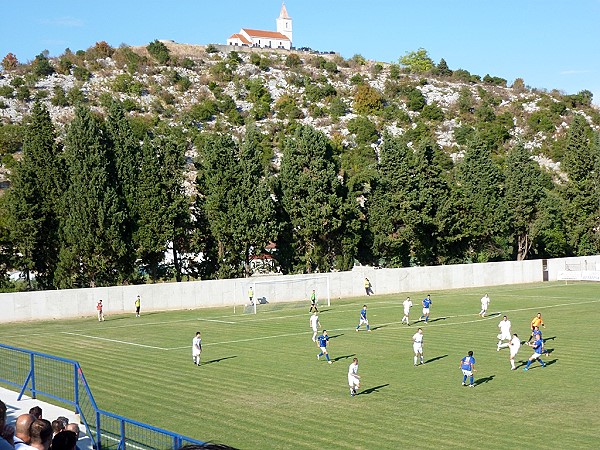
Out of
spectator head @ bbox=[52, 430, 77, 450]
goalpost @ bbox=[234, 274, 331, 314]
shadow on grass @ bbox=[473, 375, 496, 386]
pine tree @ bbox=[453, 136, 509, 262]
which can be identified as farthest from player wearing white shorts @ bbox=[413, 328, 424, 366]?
pine tree @ bbox=[453, 136, 509, 262]

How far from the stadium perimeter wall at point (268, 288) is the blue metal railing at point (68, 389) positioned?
94.4 feet

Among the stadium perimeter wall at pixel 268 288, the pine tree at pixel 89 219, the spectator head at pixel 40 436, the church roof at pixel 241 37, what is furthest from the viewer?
the church roof at pixel 241 37

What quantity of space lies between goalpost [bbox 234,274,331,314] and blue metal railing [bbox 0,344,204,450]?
1343 inches

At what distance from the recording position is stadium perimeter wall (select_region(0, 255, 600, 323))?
52312mm

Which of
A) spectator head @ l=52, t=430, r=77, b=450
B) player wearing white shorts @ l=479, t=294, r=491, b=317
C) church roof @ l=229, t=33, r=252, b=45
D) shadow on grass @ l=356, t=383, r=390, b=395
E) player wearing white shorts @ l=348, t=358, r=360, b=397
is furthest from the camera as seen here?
church roof @ l=229, t=33, r=252, b=45

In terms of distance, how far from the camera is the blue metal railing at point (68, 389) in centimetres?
1698

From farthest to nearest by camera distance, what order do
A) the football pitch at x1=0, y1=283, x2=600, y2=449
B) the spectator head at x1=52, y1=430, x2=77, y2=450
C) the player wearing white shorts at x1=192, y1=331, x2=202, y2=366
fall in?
the player wearing white shorts at x1=192, y1=331, x2=202, y2=366
the football pitch at x1=0, y1=283, x2=600, y2=449
the spectator head at x1=52, y1=430, x2=77, y2=450

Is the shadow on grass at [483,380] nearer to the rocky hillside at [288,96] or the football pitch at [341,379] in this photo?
the football pitch at [341,379]

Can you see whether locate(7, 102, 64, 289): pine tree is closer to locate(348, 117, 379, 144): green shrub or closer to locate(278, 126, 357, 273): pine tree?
locate(278, 126, 357, 273): pine tree

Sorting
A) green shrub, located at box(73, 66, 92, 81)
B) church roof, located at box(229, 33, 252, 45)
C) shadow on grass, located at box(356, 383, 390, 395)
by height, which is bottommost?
shadow on grass, located at box(356, 383, 390, 395)

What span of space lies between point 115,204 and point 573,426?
1815 inches

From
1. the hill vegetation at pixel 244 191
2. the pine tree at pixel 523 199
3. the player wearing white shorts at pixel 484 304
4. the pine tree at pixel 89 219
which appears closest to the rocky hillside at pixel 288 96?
the hill vegetation at pixel 244 191

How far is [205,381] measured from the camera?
2862 centimetres

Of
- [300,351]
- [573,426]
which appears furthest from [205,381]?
[573,426]
